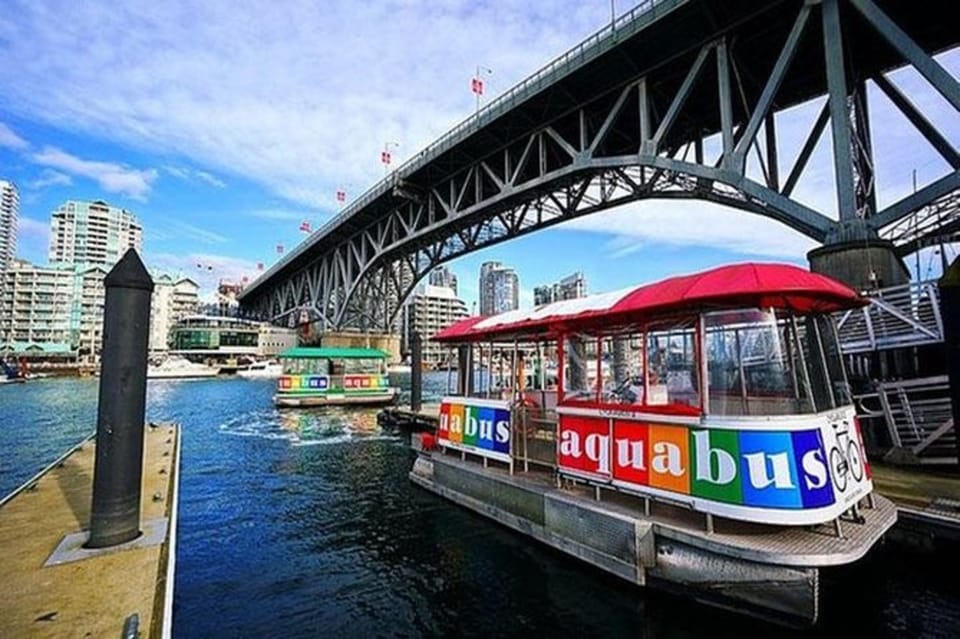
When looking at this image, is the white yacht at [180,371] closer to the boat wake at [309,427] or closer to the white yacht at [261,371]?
the white yacht at [261,371]

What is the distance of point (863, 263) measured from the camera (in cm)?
1342

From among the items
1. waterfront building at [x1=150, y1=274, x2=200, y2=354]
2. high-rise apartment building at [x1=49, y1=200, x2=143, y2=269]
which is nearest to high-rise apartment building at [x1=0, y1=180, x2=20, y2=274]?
high-rise apartment building at [x1=49, y1=200, x2=143, y2=269]

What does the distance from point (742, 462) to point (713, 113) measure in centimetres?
2441

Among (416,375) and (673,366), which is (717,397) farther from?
(416,375)

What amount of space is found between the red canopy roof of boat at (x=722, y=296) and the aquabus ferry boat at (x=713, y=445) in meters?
0.03

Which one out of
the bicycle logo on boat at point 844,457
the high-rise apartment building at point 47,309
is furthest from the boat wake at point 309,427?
the high-rise apartment building at point 47,309

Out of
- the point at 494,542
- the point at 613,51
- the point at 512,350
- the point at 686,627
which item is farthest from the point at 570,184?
the point at 686,627

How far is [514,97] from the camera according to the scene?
89.1 ft

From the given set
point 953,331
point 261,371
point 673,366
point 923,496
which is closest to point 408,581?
point 673,366

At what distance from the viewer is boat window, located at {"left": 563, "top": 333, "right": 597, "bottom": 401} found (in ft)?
27.3

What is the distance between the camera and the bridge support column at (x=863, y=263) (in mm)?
13117

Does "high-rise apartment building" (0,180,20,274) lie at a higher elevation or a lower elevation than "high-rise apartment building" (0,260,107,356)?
higher

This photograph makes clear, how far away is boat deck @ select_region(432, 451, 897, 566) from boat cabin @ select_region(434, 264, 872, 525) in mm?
262

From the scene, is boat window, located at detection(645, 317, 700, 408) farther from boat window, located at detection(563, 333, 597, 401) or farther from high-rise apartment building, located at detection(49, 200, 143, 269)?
high-rise apartment building, located at detection(49, 200, 143, 269)
